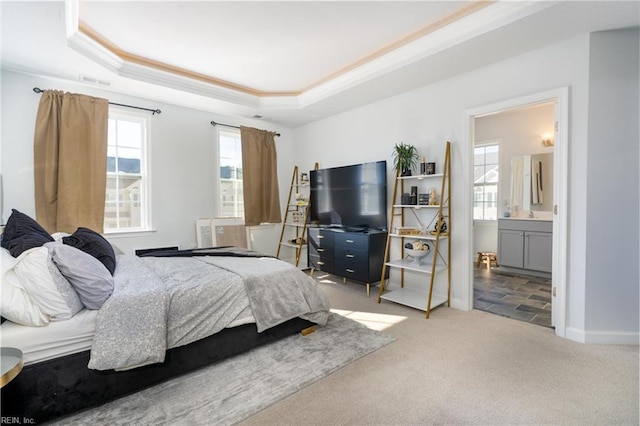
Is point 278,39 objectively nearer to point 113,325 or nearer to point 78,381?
point 113,325

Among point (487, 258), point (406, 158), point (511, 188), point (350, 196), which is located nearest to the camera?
point (406, 158)

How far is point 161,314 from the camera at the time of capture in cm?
192

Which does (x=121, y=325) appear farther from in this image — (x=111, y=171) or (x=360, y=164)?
(x=360, y=164)

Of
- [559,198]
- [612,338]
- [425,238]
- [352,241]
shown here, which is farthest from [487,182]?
[612,338]

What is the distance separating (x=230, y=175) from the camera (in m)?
4.95

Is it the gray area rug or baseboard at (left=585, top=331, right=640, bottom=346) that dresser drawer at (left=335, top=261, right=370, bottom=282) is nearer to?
the gray area rug

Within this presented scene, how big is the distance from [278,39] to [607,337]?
398cm

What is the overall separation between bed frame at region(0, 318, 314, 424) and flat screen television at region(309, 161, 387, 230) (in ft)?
8.23

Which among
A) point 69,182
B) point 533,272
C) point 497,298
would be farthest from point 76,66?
point 533,272

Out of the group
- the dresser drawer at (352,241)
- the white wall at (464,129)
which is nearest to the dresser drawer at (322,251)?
the dresser drawer at (352,241)

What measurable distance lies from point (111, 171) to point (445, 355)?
430cm

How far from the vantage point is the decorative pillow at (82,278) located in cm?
180

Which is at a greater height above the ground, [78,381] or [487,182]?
[487,182]

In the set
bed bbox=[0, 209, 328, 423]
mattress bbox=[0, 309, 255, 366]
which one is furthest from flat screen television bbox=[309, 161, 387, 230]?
mattress bbox=[0, 309, 255, 366]
